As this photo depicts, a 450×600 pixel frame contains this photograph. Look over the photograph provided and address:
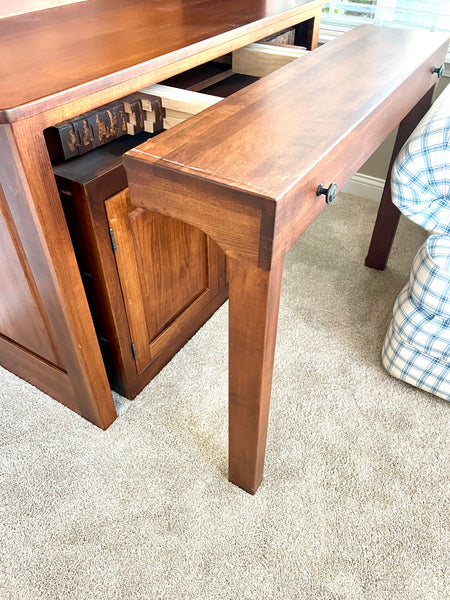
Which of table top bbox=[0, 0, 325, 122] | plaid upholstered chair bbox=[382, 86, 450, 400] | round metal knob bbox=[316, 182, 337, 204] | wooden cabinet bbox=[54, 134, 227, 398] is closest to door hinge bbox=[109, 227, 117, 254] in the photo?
wooden cabinet bbox=[54, 134, 227, 398]

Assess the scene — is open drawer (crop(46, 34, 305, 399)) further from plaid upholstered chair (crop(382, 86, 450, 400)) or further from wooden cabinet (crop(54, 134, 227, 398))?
plaid upholstered chair (crop(382, 86, 450, 400))

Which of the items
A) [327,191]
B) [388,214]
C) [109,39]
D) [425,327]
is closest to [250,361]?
[327,191]

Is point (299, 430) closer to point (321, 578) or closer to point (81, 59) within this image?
point (321, 578)

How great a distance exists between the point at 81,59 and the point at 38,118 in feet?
0.73

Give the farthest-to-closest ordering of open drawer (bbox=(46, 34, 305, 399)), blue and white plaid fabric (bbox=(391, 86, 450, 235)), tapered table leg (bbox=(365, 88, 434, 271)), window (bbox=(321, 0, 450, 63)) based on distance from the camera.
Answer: window (bbox=(321, 0, 450, 63)) < tapered table leg (bbox=(365, 88, 434, 271)) < blue and white plaid fabric (bbox=(391, 86, 450, 235)) < open drawer (bbox=(46, 34, 305, 399))

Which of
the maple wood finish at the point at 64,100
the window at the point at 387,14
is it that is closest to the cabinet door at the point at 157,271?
the maple wood finish at the point at 64,100

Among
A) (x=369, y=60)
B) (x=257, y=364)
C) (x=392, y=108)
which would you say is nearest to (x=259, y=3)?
(x=369, y=60)

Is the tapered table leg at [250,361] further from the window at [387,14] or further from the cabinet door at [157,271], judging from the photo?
the window at [387,14]

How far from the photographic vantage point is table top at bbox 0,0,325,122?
718 millimetres

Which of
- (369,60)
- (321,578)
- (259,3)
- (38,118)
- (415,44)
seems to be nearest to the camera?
(38,118)

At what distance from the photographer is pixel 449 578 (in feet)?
2.98

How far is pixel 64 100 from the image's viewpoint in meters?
0.69

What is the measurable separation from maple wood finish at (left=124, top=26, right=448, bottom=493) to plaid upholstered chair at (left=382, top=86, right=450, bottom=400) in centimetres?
10

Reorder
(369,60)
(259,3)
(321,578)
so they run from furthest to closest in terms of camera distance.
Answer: (259,3) < (369,60) < (321,578)
